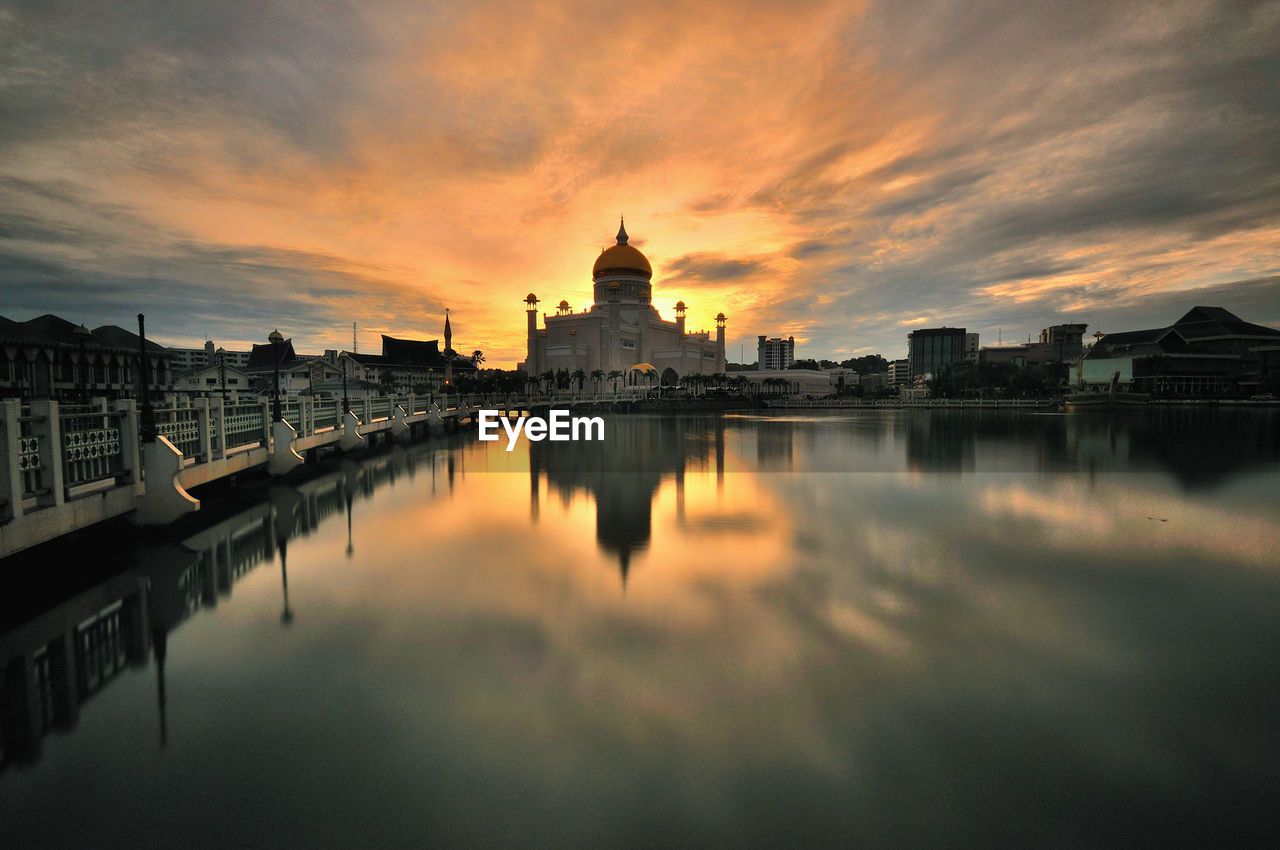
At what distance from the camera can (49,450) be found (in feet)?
21.6

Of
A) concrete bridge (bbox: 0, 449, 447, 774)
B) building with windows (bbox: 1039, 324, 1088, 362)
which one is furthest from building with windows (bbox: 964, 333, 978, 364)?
concrete bridge (bbox: 0, 449, 447, 774)

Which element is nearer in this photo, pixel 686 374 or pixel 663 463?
pixel 663 463

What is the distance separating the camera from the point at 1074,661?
16.0 feet

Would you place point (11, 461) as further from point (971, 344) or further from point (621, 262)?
point (971, 344)

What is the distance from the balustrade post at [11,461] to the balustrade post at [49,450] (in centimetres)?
47

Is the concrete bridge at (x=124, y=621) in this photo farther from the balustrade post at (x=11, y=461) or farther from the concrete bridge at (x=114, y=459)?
the balustrade post at (x=11, y=461)

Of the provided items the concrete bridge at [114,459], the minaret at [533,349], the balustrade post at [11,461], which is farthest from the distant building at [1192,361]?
the balustrade post at [11,461]

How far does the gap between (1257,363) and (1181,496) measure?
93876 millimetres

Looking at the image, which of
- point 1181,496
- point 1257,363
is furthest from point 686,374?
point 1257,363

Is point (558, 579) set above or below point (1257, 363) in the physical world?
below

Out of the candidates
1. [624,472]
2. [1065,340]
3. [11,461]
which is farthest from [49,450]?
[1065,340]

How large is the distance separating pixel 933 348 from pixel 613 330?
128705 millimetres

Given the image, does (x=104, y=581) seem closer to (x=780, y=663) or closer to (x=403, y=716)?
(x=403, y=716)

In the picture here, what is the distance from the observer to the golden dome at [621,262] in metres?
70.4
